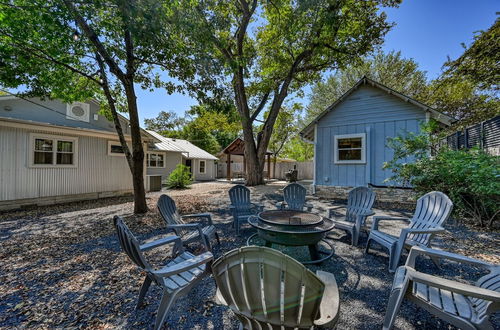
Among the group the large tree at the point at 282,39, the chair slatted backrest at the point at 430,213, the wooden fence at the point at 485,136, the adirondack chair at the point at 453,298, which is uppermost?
the large tree at the point at 282,39

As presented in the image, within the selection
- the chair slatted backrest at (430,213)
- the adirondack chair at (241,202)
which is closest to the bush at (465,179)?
the chair slatted backrest at (430,213)

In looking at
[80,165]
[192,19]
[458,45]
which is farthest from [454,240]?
[80,165]

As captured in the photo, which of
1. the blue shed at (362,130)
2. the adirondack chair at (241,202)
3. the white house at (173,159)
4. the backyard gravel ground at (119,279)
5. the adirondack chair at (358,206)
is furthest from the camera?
the white house at (173,159)

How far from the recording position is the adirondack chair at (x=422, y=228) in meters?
3.01

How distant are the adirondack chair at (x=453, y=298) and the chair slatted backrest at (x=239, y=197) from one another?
3.53 metres

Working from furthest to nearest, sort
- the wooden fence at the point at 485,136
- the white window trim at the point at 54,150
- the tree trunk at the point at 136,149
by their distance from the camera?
the white window trim at the point at 54,150 → the wooden fence at the point at 485,136 → the tree trunk at the point at 136,149

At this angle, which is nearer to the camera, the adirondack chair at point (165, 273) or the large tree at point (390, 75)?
the adirondack chair at point (165, 273)

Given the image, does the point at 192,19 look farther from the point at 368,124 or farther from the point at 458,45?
the point at 458,45

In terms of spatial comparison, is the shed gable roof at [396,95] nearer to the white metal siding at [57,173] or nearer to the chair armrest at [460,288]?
the chair armrest at [460,288]

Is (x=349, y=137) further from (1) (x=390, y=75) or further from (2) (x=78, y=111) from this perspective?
(1) (x=390, y=75)

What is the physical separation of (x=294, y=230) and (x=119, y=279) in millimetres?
2542

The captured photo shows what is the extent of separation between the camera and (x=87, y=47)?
6.24 metres

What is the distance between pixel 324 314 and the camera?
5.00 ft

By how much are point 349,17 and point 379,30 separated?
191cm
